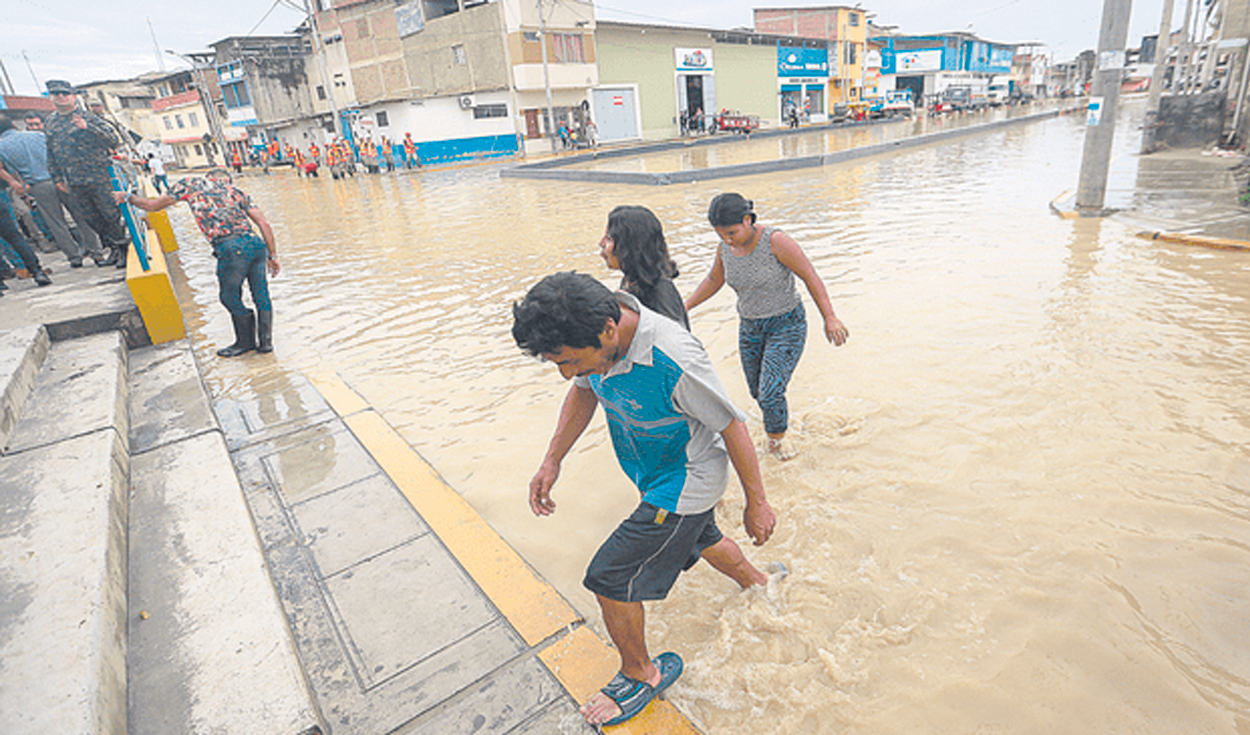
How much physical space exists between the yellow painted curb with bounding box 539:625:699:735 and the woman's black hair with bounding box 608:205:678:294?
1.42m

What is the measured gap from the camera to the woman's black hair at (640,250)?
8.49ft

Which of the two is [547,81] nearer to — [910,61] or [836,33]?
[836,33]

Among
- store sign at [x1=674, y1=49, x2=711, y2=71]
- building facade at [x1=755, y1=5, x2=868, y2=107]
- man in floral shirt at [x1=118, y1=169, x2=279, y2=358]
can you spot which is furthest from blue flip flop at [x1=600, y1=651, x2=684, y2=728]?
building facade at [x1=755, y1=5, x2=868, y2=107]

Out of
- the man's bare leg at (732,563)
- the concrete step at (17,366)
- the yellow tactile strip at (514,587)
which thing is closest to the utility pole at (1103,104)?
the man's bare leg at (732,563)

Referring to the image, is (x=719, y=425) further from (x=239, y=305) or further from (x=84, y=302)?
(x=84, y=302)

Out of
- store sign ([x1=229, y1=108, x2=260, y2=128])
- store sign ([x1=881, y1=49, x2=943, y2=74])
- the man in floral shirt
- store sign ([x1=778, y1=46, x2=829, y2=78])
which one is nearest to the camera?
the man in floral shirt

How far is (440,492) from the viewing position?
343 centimetres

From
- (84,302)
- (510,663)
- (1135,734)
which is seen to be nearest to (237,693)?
(510,663)

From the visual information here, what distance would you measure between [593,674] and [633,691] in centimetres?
22

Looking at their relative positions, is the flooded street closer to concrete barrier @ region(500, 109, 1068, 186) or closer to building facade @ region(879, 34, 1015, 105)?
concrete barrier @ region(500, 109, 1068, 186)

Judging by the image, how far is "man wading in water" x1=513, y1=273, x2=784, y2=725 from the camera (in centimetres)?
164

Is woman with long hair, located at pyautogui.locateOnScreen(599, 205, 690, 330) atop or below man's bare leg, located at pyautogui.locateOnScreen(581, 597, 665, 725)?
atop

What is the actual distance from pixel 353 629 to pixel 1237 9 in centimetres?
2253

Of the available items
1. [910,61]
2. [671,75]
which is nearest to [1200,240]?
[671,75]
